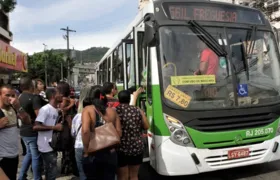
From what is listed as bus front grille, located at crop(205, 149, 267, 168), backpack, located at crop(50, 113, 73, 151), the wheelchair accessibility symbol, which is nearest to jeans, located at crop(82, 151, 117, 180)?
backpack, located at crop(50, 113, 73, 151)

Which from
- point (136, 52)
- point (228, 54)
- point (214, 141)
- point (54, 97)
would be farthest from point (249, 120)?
point (54, 97)

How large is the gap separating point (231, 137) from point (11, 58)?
2043 centimetres

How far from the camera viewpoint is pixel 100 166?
12.6ft

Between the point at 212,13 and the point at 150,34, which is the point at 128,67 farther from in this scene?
the point at 212,13

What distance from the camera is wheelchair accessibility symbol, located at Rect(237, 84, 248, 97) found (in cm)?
496

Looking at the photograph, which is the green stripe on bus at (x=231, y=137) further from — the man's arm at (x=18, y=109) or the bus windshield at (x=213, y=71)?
the man's arm at (x=18, y=109)

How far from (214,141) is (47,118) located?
101 inches

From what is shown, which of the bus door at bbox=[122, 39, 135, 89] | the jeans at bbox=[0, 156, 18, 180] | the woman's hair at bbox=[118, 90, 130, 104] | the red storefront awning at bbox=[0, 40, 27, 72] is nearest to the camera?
the jeans at bbox=[0, 156, 18, 180]

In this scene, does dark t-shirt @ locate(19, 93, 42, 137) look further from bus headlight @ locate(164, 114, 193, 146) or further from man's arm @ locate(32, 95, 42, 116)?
bus headlight @ locate(164, 114, 193, 146)

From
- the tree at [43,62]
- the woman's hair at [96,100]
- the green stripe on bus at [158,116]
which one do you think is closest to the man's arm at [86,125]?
the woman's hair at [96,100]

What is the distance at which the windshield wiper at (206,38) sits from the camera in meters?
4.96

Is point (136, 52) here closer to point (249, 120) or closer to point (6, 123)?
point (249, 120)

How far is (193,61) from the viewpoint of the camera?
4.93 m

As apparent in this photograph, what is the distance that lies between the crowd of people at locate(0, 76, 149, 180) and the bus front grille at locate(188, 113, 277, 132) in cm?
94
